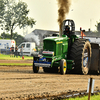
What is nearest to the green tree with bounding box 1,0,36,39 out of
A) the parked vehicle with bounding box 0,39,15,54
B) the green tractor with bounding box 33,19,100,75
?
the parked vehicle with bounding box 0,39,15,54

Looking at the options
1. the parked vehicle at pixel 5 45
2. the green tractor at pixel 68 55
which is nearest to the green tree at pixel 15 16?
the parked vehicle at pixel 5 45

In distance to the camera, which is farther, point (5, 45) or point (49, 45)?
point (5, 45)

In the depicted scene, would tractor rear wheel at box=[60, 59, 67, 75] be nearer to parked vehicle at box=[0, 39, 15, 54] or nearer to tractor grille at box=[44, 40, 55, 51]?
tractor grille at box=[44, 40, 55, 51]

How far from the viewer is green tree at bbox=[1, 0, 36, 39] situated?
68250 mm

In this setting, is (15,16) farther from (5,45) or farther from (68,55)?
(68,55)

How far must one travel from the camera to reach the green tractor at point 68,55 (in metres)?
16.1

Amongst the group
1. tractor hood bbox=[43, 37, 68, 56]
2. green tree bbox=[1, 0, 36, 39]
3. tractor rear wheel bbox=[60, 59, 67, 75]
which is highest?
green tree bbox=[1, 0, 36, 39]

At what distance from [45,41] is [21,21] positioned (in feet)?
184

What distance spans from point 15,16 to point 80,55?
54877 mm

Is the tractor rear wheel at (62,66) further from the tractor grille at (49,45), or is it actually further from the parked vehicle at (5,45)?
the parked vehicle at (5,45)

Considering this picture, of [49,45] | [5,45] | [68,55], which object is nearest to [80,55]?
[68,55]

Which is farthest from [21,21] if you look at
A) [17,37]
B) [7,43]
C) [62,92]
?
[62,92]

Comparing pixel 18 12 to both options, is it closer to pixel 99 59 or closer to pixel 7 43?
pixel 7 43

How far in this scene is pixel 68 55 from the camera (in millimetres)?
17312
